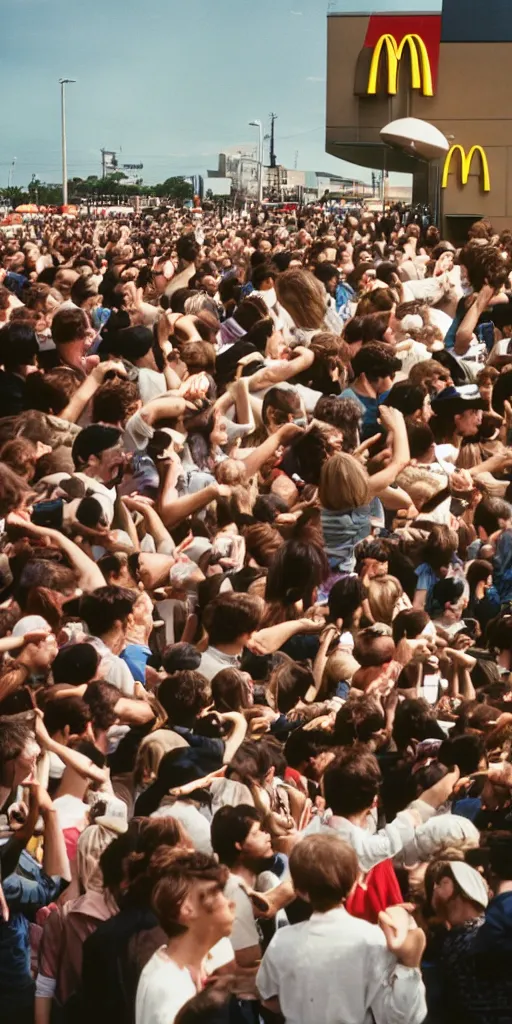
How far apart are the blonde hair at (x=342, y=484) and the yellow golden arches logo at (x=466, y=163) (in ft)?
60.2

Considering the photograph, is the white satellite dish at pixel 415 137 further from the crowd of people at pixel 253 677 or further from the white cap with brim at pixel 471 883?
the white cap with brim at pixel 471 883

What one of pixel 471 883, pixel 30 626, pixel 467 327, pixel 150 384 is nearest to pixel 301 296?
pixel 150 384

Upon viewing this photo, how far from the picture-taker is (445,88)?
972 inches

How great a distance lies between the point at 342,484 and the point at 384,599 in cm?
53

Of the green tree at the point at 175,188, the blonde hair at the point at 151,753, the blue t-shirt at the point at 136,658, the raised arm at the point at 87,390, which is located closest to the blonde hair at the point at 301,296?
the raised arm at the point at 87,390

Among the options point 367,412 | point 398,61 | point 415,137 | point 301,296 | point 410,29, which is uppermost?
point 410,29

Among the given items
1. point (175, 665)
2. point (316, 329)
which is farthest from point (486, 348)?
point (175, 665)

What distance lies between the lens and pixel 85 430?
21.2 feet

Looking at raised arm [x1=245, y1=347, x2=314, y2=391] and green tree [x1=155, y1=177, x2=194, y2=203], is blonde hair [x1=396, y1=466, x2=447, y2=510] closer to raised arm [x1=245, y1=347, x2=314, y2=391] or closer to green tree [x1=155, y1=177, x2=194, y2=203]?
raised arm [x1=245, y1=347, x2=314, y2=391]

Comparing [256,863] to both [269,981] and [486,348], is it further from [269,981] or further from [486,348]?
[486,348]

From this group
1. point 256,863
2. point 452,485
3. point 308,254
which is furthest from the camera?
point 308,254

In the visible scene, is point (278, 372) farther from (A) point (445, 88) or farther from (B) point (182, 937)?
(A) point (445, 88)

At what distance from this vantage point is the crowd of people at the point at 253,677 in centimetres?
423

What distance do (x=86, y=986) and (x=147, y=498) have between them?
2671 mm
